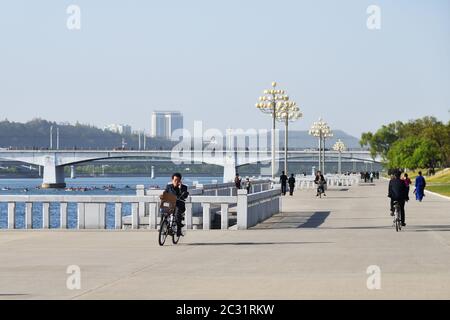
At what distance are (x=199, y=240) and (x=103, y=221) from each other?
5356mm

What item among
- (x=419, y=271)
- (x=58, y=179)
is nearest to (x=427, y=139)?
(x=58, y=179)

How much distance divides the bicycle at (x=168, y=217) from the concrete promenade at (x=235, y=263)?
1.00ft

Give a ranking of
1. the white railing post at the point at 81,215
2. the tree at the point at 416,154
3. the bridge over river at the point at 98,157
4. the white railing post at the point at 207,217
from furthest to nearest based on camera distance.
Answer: the bridge over river at the point at 98,157 → the tree at the point at 416,154 → the white railing post at the point at 81,215 → the white railing post at the point at 207,217

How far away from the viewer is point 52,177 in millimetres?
160875

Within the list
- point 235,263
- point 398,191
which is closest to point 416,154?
point 398,191

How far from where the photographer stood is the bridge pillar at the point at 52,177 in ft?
519

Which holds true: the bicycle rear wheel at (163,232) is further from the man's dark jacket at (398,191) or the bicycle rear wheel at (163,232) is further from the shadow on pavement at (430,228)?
the shadow on pavement at (430,228)

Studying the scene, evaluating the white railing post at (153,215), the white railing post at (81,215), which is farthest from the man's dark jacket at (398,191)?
the white railing post at (81,215)

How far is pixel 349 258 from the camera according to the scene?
1981 centimetres

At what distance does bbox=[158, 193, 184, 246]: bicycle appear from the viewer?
23.2 meters

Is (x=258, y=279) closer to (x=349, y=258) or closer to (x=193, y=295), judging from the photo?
(x=193, y=295)

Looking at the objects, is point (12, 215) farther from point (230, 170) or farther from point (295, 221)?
point (230, 170)

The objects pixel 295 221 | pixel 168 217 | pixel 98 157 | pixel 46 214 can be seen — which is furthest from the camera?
pixel 98 157

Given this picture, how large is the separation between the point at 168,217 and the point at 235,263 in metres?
4.84
